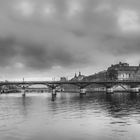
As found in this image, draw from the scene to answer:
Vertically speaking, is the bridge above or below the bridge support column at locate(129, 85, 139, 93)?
above

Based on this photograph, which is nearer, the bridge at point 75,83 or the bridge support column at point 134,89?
the bridge at point 75,83

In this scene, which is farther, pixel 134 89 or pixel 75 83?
pixel 134 89

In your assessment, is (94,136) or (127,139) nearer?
(127,139)

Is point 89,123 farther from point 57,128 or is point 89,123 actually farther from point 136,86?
point 136,86

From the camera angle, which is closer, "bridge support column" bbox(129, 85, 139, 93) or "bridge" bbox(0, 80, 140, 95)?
"bridge" bbox(0, 80, 140, 95)

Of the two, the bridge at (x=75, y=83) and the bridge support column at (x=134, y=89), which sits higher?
the bridge at (x=75, y=83)

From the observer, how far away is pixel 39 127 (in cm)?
3706

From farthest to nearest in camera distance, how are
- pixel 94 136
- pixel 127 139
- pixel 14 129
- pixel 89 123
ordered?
pixel 89 123 → pixel 14 129 → pixel 94 136 → pixel 127 139

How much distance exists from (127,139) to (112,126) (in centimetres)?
781

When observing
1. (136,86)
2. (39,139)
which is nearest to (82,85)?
(136,86)

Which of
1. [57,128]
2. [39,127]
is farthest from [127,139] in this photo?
[39,127]

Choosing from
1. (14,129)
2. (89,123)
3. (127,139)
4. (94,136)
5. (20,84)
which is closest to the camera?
(127,139)

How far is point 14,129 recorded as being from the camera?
35.4 m

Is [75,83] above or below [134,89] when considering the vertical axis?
above
